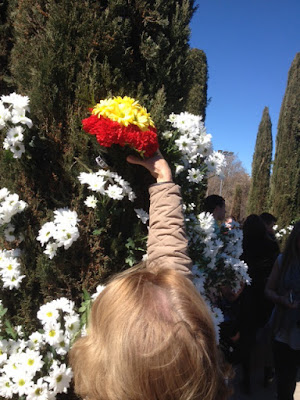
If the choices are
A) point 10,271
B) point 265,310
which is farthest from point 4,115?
point 265,310

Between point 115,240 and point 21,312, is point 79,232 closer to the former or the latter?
point 115,240

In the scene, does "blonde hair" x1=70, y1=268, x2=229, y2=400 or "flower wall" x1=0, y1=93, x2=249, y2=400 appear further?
"flower wall" x1=0, y1=93, x2=249, y2=400

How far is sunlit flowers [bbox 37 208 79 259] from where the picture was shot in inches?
55.1

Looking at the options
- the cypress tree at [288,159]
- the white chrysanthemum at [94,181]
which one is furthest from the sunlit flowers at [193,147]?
the cypress tree at [288,159]

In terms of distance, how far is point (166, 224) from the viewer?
1.40m

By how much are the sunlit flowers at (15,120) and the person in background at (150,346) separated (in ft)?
2.82

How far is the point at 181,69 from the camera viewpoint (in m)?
1.80

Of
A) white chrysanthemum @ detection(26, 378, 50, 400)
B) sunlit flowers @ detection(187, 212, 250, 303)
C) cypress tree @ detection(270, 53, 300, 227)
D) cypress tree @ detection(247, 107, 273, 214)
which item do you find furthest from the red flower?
cypress tree @ detection(247, 107, 273, 214)

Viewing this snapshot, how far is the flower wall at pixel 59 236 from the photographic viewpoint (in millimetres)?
1396

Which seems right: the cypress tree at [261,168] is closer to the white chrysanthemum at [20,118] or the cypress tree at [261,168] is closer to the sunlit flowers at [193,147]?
the sunlit flowers at [193,147]

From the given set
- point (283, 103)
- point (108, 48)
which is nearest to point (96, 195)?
point (108, 48)

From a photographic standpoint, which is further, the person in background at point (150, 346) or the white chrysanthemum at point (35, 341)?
the white chrysanthemum at point (35, 341)

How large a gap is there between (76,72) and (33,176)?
0.55 metres

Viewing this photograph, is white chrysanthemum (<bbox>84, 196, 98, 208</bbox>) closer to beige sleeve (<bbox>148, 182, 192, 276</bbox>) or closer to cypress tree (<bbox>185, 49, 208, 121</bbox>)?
beige sleeve (<bbox>148, 182, 192, 276</bbox>)
